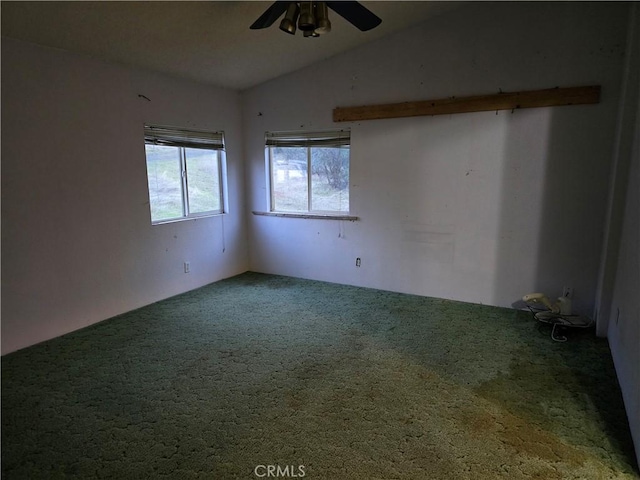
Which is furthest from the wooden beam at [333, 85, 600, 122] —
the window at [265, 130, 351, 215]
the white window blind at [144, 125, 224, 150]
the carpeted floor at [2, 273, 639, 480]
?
the carpeted floor at [2, 273, 639, 480]

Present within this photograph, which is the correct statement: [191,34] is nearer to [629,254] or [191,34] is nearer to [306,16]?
[306,16]

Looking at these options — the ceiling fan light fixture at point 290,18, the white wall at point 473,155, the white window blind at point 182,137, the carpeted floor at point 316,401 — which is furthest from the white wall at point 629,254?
the white window blind at point 182,137

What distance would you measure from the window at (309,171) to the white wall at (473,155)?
6.1 inches

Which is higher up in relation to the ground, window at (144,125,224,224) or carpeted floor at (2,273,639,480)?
window at (144,125,224,224)

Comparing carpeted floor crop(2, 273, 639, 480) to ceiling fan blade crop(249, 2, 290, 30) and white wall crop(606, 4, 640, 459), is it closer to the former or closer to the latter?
white wall crop(606, 4, 640, 459)

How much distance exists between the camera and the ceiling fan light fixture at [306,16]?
2297 mm

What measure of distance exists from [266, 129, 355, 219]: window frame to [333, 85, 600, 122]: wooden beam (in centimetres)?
21

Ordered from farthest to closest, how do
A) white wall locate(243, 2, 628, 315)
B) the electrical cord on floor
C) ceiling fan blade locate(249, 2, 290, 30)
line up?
white wall locate(243, 2, 628, 315)
the electrical cord on floor
ceiling fan blade locate(249, 2, 290, 30)

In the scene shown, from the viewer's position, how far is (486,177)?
368cm

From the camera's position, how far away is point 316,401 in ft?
7.51

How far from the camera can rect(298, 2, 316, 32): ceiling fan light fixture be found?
230cm

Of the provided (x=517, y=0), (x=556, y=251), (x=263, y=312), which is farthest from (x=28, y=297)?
(x=517, y=0)

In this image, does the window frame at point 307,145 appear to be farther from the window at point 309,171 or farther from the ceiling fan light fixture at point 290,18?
the ceiling fan light fixture at point 290,18

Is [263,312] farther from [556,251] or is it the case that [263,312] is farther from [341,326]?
[556,251]
